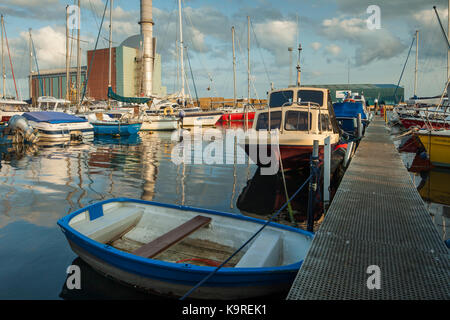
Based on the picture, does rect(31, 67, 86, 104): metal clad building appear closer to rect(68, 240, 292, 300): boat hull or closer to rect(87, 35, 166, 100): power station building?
rect(87, 35, 166, 100): power station building

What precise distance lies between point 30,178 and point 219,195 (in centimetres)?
770

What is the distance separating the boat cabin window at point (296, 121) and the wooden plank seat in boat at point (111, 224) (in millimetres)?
7680

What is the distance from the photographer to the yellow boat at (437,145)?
46.6ft

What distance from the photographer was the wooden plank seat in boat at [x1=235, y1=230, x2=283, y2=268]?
431cm

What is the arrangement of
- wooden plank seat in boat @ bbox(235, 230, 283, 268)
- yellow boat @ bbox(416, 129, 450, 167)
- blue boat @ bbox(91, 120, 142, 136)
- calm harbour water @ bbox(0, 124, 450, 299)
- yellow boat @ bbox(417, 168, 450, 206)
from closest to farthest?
wooden plank seat in boat @ bbox(235, 230, 283, 268) → calm harbour water @ bbox(0, 124, 450, 299) → yellow boat @ bbox(417, 168, 450, 206) → yellow boat @ bbox(416, 129, 450, 167) → blue boat @ bbox(91, 120, 142, 136)

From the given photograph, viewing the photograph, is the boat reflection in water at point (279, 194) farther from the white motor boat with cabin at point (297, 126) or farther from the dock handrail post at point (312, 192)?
the white motor boat with cabin at point (297, 126)

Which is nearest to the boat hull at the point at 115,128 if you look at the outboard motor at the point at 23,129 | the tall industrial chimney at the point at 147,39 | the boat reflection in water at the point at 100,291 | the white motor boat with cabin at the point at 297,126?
the outboard motor at the point at 23,129

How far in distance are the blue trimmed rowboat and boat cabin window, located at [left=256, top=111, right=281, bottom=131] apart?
7.43m

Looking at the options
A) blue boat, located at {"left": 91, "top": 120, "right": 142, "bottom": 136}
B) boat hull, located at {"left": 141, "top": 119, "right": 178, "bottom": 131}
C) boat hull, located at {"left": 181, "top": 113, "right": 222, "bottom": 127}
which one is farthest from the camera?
boat hull, located at {"left": 181, "top": 113, "right": 222, "bottom": 127}

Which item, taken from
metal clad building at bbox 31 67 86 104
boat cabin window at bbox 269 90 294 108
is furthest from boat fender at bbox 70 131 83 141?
metal clad building at bbox 31 67 86 104

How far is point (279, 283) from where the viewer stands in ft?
13.2

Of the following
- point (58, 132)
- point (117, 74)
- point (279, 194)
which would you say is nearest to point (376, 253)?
point (279, 194)
